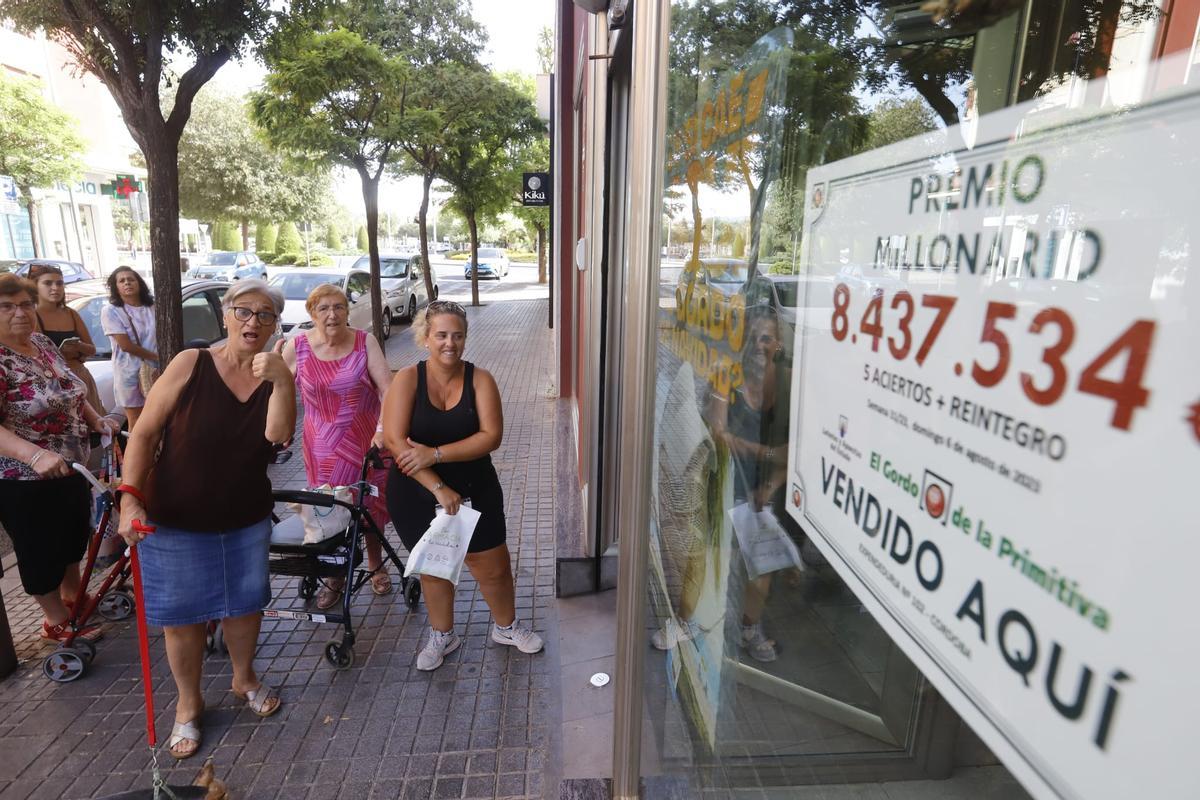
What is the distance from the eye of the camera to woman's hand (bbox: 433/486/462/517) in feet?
10.4

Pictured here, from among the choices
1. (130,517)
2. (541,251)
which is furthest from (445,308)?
(541,251)

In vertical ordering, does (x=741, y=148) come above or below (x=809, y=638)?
above

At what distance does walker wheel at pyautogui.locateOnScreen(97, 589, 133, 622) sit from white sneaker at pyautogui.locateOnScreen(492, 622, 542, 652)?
2.03 meters

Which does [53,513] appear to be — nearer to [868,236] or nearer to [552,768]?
[552,768]

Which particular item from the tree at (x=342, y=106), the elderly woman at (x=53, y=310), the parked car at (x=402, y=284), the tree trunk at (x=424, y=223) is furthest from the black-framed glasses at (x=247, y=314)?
the tree trunk at (x=424, y=223)

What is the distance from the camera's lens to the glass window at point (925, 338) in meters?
0.50

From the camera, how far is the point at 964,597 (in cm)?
68

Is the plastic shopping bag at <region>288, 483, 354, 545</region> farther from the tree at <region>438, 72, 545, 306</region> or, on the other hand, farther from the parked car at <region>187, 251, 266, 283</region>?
the parked car at <region>187, 251, 266, 283</region>

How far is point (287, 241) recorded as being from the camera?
50.8 meters

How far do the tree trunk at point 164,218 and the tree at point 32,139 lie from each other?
887 inches

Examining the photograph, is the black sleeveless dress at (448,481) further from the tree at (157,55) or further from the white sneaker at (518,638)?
the tree at (157,55)

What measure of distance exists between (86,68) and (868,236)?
8965mm

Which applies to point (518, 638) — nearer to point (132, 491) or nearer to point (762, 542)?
point (132, 491)

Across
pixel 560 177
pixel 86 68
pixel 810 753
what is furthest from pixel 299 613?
pixel 86 68
